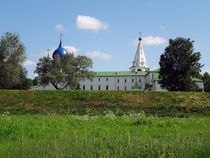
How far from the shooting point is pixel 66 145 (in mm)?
9023

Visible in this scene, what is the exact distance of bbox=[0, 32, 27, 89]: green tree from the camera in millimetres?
86312

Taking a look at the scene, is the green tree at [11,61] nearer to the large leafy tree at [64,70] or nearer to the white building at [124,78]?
the large leafy tree at [64,70]

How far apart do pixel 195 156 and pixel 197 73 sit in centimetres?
8470

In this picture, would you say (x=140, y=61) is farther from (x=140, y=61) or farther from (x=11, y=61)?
(x=11, y=61)

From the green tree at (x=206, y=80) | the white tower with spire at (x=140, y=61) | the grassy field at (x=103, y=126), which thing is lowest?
the grassy field at (x=103, y=126)

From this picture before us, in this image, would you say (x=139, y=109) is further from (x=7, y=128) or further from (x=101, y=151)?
(x=101, y=151)

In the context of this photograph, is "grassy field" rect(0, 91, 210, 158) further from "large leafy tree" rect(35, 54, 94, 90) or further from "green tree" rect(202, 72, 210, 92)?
"green tree" rect(202, 72, 210, 92)

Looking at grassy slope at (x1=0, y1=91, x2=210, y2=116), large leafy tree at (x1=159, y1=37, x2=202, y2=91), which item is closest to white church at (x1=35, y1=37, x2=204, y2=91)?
large leafy tree at (x1=159, y1=37, x2=202, y2=91)

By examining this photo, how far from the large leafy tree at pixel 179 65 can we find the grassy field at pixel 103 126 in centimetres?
4612

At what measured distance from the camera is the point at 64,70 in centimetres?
10725

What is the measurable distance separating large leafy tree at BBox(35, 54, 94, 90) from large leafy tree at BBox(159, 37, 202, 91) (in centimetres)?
2210

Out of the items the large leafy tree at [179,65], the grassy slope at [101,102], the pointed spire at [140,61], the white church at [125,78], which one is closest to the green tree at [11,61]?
the large leafy tree at [179,65]

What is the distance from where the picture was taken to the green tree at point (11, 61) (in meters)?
86.3

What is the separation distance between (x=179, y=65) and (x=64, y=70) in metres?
30.5
